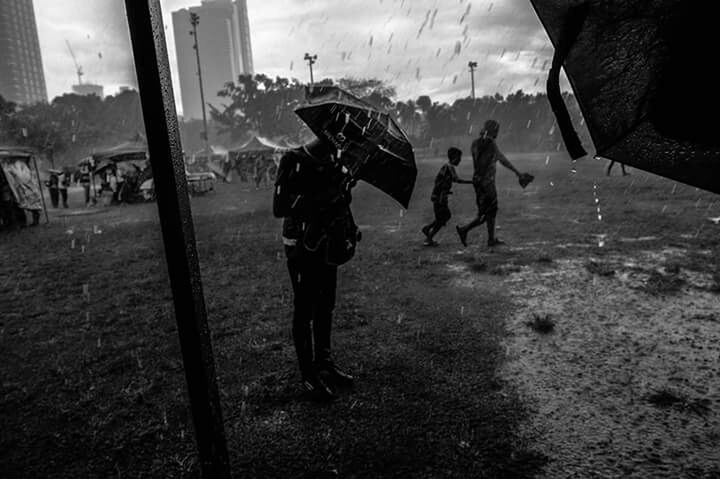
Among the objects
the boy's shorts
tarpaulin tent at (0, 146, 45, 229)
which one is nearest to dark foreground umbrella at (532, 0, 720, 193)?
the boy's shorts

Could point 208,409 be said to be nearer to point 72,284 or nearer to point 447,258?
point 447,258

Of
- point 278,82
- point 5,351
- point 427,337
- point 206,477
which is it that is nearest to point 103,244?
point 5,351

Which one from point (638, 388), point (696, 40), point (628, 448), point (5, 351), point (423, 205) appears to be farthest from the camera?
point (423, 205)

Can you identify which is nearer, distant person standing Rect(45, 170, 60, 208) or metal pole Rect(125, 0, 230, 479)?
metal pole Rect(125, 0, 230, 479)

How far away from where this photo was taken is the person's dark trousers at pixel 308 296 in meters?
3.05

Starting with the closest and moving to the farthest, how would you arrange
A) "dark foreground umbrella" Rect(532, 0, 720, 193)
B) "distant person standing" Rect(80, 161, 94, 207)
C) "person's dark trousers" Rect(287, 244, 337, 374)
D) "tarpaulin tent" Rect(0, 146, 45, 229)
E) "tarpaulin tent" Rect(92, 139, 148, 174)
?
"dark foreground umbrella" Rect(532, 0, 720, 193) → "person's dark trousers" Rect(287, 244, 337, 374) → "tarpaulin tent" Rect(0, 146, 45, 229) → "tarpaulin tent" Rect(92, 139, 148, 174) → "distant person standing" Rect(80, 161, 94, 207)

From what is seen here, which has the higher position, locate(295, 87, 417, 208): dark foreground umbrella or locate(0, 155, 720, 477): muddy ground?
A: locate(295, 87, 417, 208): dark foreground umbrella

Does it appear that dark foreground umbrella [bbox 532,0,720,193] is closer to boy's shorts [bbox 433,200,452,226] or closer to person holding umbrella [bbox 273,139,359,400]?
person holding umbrella [bbox 273,139,359,400]

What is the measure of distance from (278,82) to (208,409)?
72023 millimetres

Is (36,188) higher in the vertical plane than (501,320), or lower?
higher

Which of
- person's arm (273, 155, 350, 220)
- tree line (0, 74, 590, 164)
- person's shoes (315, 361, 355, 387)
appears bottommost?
person's shoes (315, 361, 355, 387)

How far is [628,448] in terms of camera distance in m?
2.56

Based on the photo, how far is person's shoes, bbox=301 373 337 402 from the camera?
3188mm

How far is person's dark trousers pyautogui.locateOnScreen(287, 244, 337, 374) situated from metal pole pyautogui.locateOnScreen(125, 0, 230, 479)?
1.37 meters
